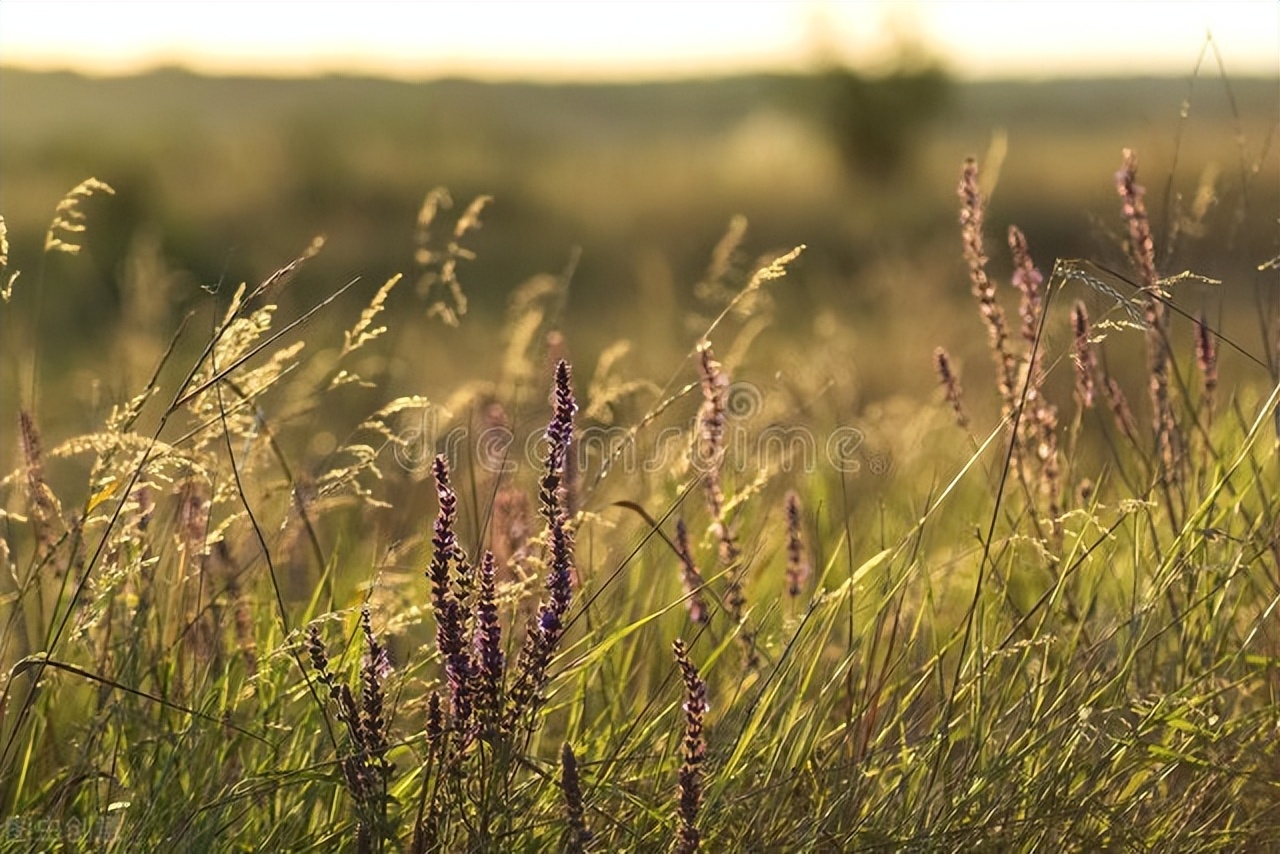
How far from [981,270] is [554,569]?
0.92 m

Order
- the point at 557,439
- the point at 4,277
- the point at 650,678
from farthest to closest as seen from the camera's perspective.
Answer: the point at 650,678 → the point at 4,277 → the point at 557,439

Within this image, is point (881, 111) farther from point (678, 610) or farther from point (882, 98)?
point (678, 610)

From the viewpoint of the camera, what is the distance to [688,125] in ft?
226

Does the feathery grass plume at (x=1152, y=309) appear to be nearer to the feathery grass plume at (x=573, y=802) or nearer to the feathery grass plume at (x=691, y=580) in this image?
the feathery grass plume at (x=691, y=580)

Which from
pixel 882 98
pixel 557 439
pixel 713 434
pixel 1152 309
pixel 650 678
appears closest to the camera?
pixel 557 439

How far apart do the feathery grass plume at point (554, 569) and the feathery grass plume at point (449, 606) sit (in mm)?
59

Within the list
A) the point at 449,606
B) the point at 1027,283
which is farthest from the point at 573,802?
the point at 1027,283

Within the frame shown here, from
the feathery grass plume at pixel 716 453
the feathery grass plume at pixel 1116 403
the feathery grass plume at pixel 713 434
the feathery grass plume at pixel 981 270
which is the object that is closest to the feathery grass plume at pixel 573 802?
the feathery grass plume at pixel 716 453

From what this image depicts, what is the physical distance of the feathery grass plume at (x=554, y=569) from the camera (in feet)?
5.36

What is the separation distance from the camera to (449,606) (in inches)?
62.8

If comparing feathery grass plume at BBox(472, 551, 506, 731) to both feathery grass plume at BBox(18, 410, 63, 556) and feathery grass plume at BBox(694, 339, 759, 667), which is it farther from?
feathery grass plume at BBox(18, 410, 63, 556)

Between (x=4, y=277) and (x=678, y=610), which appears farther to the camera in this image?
(x=678, y=610)

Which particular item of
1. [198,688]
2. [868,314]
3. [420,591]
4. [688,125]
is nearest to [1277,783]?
[198,688]

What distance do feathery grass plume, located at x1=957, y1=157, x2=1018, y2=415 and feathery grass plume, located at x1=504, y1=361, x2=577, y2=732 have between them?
82 cm
